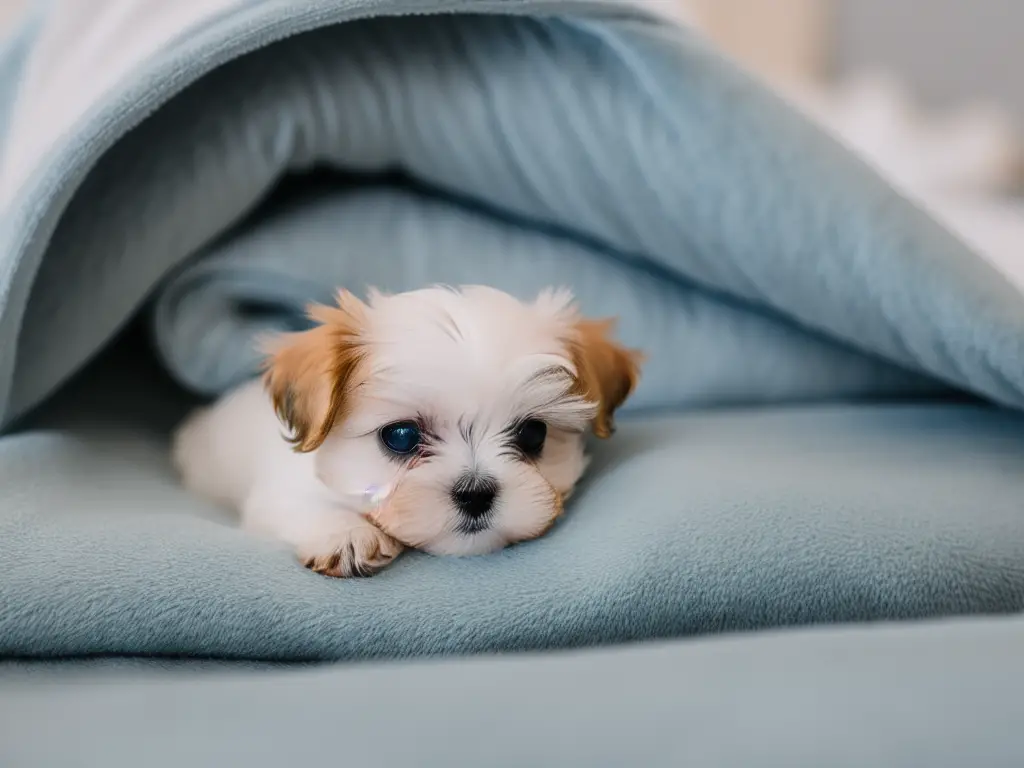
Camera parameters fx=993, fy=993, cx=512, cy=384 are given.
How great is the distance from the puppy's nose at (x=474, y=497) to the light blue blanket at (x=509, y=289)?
0.06 metres

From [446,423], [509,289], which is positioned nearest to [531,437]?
[446,423]

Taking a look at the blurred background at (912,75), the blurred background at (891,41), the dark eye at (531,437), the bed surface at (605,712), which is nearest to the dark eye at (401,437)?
the dark eye at (531,437)

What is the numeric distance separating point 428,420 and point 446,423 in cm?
2

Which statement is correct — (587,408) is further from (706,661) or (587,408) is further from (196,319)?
A: (196,319)

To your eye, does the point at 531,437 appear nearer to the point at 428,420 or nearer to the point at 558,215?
the point at 428,420

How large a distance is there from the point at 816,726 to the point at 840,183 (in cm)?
87

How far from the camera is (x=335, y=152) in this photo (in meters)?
1.54

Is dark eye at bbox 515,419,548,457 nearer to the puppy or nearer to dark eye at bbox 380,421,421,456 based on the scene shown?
the puppy

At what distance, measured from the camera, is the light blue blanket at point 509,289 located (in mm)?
981

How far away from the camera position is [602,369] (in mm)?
1233

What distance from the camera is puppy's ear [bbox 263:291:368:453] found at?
110cm

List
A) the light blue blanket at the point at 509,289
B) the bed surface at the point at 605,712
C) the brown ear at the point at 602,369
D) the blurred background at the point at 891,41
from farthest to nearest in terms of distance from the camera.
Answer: the blurred background at the point at 891,41, the brown ear at the point at 602,369, the light blue blanket at the point at 509,289, the bed surface at the point at 605,712

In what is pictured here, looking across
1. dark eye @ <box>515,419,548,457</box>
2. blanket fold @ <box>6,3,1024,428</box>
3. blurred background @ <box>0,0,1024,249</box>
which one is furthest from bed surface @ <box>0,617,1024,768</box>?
blurred background @ <box>0,0,1024,249</box>

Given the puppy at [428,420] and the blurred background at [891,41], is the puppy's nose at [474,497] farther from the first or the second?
the blurred background at [891,41]
